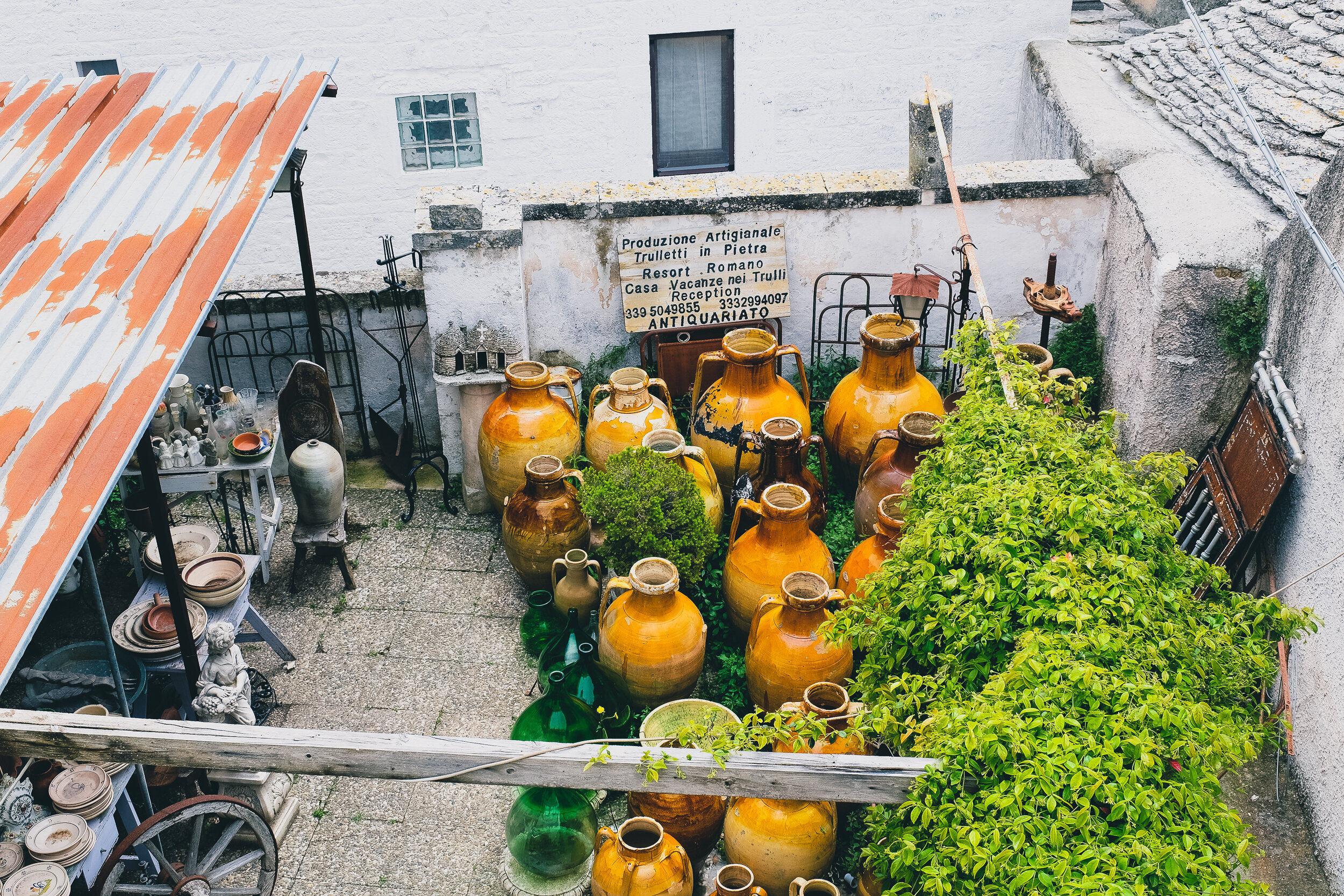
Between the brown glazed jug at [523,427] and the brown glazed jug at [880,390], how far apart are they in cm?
168

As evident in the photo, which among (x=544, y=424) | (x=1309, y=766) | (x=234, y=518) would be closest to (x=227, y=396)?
(x=234, y=518)

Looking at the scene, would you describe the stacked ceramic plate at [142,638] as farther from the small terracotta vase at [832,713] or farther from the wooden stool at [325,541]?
the small terracotta vase at [832,713]

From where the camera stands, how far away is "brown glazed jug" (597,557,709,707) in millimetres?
5297

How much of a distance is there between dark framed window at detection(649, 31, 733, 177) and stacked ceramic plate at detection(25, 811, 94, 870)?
6.93 metres

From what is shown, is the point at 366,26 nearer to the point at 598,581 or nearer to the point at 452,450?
the point at 452,450

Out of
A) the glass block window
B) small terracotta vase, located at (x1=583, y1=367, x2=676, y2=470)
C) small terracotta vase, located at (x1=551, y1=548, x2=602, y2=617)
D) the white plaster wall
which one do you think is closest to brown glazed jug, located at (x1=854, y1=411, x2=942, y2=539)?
small terracotta vase, located at (x1=583, y1=367, x2=676, y2=470)

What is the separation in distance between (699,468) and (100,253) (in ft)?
10.6

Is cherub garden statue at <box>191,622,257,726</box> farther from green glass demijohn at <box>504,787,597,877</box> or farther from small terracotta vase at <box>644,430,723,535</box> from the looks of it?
A: small terracotta vase at <box>644,430,723,535</box>

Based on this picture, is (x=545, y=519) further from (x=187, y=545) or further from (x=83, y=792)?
(x=83, y=792)

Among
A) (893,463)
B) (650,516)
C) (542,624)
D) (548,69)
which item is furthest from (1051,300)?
(548,69)

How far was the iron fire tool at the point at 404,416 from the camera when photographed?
7.48 meters

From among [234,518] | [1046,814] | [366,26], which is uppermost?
[366,26]

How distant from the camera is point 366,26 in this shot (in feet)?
28.7

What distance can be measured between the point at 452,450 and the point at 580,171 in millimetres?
3200
